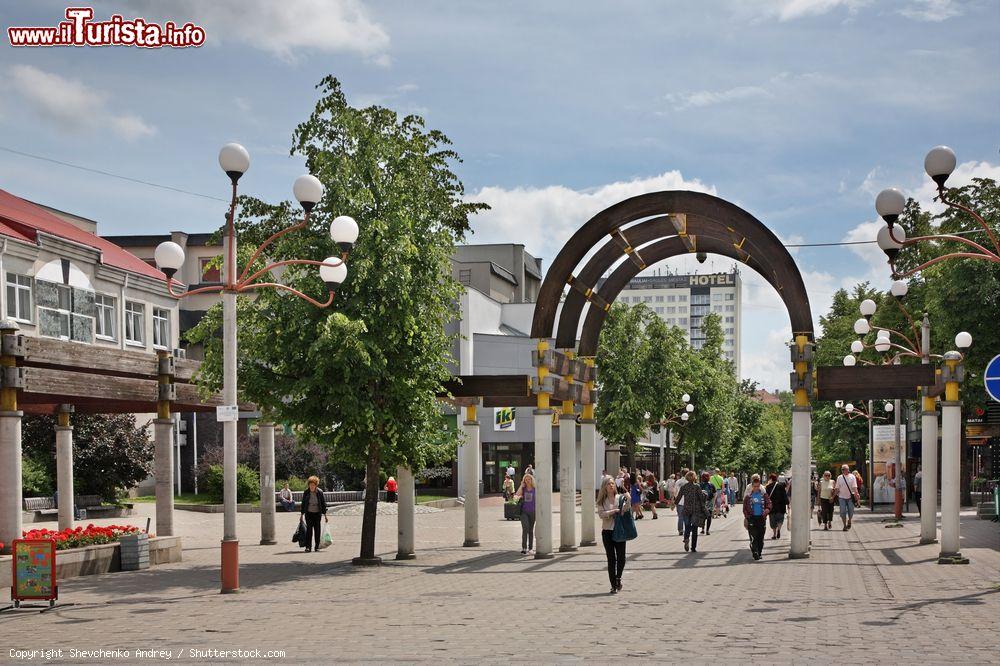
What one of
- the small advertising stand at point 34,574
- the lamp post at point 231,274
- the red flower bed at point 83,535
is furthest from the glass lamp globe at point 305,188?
the red flower bed at point 83,535

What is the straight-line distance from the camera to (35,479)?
4075 cm

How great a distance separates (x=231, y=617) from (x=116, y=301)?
129 ft

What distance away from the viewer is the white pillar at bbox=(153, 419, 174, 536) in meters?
A: 22.3

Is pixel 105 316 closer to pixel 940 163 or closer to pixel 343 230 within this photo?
pixel 343 230

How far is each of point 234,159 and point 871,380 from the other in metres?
11.8

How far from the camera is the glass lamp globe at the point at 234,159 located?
49.4ft

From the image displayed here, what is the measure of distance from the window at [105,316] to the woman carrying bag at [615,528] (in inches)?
1467

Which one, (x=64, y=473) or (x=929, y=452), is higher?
(x=929, y=452)

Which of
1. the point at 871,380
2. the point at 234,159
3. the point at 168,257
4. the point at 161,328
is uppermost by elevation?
the point at 234,159

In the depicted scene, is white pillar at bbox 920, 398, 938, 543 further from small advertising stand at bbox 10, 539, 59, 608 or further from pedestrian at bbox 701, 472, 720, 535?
small advertising stand at bbox 10, 539, 59, 608

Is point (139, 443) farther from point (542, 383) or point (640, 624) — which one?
point (640, 624)

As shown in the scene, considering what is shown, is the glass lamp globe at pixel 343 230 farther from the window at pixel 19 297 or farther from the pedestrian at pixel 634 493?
the window at pixel 19 297

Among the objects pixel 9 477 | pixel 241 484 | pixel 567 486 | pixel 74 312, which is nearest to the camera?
pixel 9 477

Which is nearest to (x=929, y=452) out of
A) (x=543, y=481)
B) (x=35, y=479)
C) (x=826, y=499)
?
(x=543, y=481)
